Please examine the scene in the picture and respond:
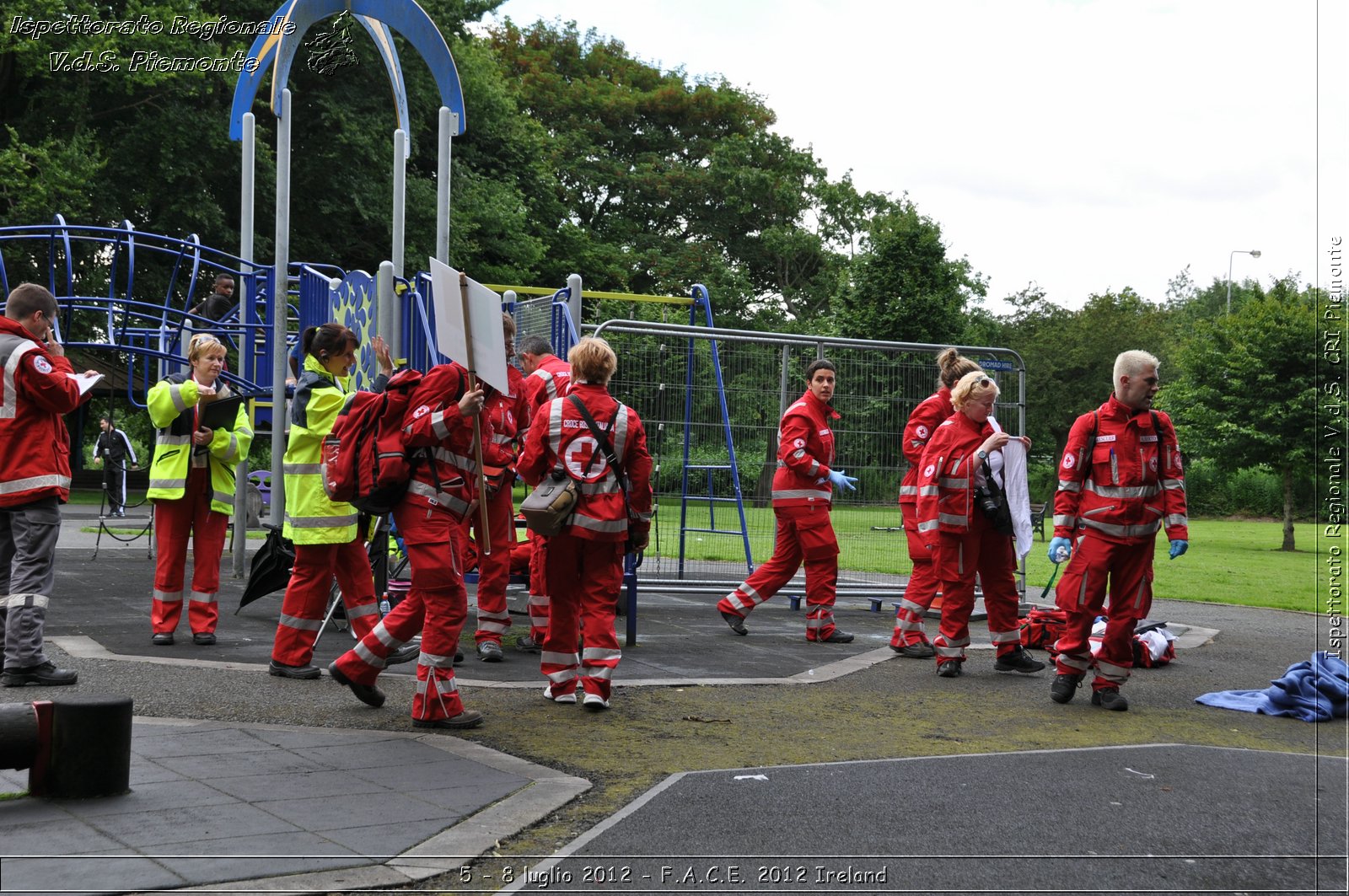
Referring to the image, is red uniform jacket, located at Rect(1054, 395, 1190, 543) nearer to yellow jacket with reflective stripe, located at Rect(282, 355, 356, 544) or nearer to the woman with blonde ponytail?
the woman with blonde ponytail

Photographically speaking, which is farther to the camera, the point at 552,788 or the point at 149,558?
the point at 149,558

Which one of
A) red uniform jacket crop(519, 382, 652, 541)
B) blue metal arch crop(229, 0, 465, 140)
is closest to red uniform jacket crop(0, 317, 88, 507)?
red uniform jacket crop(519, 382, 652, 541)

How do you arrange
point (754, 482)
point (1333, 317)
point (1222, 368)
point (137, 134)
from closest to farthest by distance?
point (1333, 317), point (754, 482), point (137, 134), point (1222, 368)

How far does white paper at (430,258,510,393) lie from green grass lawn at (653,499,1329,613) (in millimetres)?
6038

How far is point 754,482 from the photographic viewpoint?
39.9 feet

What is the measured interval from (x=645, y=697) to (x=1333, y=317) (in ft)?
16.2

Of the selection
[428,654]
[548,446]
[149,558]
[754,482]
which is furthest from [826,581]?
[149,558]

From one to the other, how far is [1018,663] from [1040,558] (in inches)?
440

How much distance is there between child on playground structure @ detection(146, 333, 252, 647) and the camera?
8555 mm

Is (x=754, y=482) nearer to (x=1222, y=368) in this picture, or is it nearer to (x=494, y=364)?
(x=494, y=364)

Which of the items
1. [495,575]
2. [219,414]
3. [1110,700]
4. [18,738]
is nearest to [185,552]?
[219,414]

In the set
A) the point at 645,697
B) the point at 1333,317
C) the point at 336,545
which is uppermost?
the point at 1333,317

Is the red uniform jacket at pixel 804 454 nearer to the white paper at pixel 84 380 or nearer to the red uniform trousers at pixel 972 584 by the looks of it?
the red uniform trousers at pixel 972 584

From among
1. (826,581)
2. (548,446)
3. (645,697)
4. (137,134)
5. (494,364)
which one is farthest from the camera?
(137,134)
